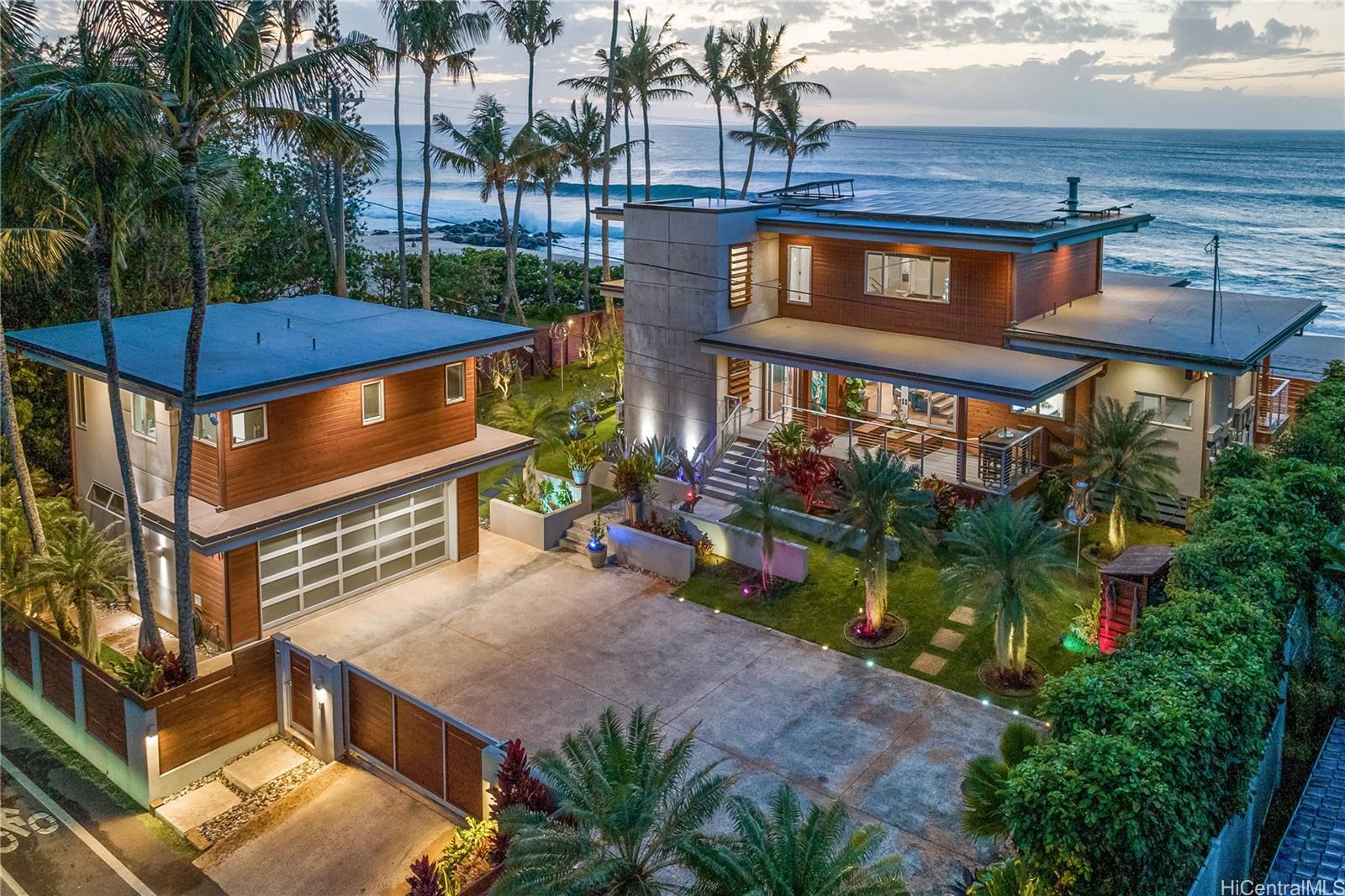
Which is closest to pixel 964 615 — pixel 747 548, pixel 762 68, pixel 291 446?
pixel 747 548

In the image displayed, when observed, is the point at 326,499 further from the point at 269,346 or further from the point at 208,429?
the point at 269,346

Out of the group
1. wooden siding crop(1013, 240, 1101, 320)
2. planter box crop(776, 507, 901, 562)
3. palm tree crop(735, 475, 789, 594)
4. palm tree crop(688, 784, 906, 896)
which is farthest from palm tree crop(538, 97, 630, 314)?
palm tree crop(688, 784, 906, 896)

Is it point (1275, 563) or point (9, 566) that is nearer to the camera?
point (1275, 563)

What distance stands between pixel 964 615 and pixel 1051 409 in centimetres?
726

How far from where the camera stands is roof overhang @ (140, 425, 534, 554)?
17.5m

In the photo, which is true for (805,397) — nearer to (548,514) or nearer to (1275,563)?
(548,514)

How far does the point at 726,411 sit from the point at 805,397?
2482 mm

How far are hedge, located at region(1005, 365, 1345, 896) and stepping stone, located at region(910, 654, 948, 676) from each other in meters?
4.98

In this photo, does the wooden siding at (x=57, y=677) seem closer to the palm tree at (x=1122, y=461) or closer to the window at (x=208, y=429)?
the window at (x=208, y=429)

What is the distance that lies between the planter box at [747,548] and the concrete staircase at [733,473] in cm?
188

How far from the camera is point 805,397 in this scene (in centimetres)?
2767

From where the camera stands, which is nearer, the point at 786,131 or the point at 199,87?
the point at 199,87

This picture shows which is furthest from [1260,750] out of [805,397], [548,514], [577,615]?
[805,397]

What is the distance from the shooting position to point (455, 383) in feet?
72.4
